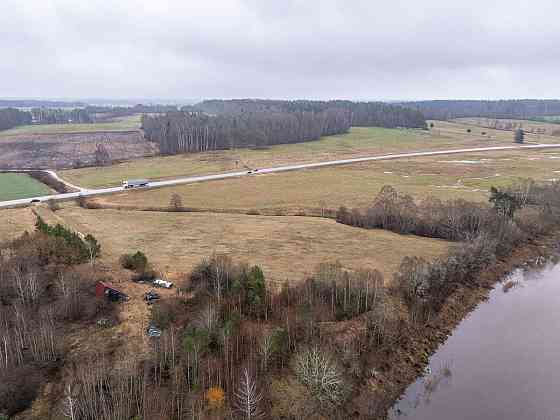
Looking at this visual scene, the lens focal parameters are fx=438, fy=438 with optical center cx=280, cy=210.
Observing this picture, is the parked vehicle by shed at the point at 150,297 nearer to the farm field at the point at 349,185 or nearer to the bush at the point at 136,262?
the bush at the point at 136,262

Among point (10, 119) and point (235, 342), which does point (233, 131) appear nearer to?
point (10, 119)

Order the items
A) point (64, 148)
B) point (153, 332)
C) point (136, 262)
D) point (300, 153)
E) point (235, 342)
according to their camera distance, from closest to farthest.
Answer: point (235, 342)
point (153, 332)
point (136, 262)
point (300, 153)
point (64, 148)

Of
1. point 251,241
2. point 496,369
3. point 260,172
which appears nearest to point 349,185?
point 260,172

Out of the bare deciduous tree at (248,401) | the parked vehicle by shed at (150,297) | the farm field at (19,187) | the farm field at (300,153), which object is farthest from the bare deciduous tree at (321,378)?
the farm field at (300,153)

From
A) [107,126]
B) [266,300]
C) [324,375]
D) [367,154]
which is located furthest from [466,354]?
[107,126]

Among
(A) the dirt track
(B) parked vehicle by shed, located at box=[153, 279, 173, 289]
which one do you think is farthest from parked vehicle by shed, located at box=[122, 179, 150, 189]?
(B) parked vehicle by shed, located at box=[153, 279, 173, 289]

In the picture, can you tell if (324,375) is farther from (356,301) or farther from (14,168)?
(14,168)

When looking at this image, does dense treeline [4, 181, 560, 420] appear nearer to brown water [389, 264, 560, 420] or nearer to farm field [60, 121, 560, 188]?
brown water [389, 264, 560, 420]
